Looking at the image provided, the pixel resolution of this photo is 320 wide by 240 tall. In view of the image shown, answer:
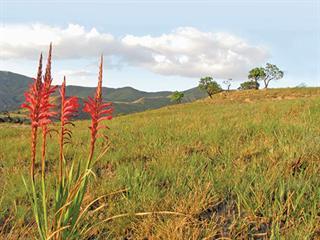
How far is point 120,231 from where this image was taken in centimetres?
376

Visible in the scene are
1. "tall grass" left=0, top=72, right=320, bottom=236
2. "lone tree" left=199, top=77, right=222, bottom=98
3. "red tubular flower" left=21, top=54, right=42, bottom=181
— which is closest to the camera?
"red tubular flower" left=21, top=54, right=42, bottom=181

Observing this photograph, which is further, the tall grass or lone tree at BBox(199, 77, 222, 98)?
lone tree at BBox(199, 77, 222, 98)

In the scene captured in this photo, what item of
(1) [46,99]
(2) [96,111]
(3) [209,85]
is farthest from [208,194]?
(3) [209,85]

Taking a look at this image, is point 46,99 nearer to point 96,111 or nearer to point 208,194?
point 96,111

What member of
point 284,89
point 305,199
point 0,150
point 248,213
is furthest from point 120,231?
point 284,89

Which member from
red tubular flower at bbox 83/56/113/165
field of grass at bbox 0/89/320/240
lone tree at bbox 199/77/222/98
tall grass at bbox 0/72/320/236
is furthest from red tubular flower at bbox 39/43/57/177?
lone tree at bbox 199/77/222/98

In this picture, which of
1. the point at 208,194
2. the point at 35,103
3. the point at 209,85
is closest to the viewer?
the point at 35,103

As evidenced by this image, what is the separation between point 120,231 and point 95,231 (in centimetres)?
28

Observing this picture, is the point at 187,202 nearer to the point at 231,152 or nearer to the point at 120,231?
the point at 120,231

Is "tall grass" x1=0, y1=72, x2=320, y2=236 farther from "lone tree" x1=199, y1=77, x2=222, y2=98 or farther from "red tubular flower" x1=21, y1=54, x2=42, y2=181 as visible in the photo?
"lone tree" x1=199, y1=77, x2=222, y2=98

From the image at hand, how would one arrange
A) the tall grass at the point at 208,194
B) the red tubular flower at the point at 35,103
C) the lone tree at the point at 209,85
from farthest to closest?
the lone tree at the point at 209,85
the tall grass at the point at 208,194
the red tubular flower at the point at 35,103

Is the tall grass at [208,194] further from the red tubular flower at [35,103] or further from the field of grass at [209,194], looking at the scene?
the red tubular flower at [35,103]

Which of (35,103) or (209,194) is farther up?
(35,103)

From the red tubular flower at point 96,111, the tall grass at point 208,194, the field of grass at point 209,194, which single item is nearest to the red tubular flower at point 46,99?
the red tubular flower at point 96,111
